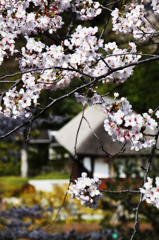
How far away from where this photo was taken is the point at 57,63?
2.41 metres

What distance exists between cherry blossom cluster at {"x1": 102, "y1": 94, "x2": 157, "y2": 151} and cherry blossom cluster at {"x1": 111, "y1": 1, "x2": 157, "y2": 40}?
93 centimetres

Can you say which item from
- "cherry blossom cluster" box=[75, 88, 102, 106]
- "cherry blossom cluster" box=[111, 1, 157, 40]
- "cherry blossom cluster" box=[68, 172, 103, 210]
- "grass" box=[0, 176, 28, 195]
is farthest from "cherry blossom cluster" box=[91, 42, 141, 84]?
"grass" box=[0, 176, 28, 195]

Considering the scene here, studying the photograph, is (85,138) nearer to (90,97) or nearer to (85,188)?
(90,97)

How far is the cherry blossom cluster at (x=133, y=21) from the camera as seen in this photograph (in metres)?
3.02

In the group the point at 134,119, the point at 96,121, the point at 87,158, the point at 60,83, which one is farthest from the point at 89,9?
the point at 87,158

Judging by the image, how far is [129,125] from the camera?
2.21 metres

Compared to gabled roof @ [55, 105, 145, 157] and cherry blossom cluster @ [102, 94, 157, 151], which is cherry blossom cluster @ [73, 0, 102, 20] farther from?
gabled roof @ [55, 105, 145, 157]

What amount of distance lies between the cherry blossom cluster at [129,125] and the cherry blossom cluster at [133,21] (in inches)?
36.6

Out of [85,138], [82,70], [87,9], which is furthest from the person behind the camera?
[85,138]

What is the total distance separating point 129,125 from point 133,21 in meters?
1.17

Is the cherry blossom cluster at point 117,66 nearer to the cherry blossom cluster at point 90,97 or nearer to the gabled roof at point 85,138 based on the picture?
the cherry blossom cluster at point 90,97

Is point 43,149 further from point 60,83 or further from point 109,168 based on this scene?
point 60,83

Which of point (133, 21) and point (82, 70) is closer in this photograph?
point (82, 70)

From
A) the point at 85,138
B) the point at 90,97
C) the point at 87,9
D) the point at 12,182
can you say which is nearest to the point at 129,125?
the point at 90,97
